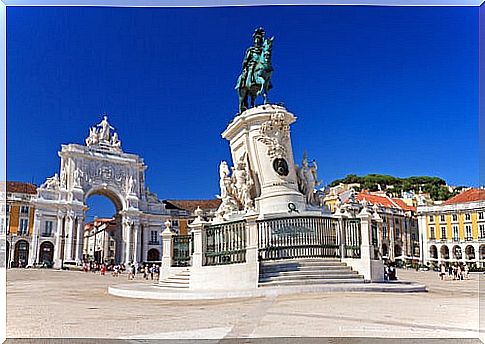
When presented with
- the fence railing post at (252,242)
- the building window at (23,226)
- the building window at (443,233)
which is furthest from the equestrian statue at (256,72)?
the building window at (443,233)

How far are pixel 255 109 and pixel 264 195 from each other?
1826mm

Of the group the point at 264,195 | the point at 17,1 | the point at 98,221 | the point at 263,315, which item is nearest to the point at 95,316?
the point at 263,315

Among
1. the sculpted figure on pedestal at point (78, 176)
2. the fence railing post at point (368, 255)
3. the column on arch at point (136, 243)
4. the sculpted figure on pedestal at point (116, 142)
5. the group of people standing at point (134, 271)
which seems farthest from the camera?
the sculpted figure on pedestal at point (116, 142)

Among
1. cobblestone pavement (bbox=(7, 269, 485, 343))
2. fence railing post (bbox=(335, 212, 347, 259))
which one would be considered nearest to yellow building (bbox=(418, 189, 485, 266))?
fence railing post (bbox=(335, 212, 347, 259))

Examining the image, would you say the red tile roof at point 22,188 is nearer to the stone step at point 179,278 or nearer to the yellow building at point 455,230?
the yellow building at point 455,230

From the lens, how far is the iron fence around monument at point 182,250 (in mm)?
10680

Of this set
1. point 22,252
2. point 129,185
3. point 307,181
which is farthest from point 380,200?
point 307,181

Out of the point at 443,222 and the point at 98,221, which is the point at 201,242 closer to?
the point at 443,222

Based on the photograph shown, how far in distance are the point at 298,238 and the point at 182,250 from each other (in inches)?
106

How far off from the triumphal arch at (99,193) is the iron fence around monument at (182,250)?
27.6 meters

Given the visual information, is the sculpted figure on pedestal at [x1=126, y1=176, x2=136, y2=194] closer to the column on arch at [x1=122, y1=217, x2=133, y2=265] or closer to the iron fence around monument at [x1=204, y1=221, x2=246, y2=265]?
the column on arch at [x1=122, y1=217, x2=133, y2=265]

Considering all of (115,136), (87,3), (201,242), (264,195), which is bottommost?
(201,242)

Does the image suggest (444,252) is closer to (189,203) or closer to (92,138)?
(189,203)

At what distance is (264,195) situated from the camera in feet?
36.0
